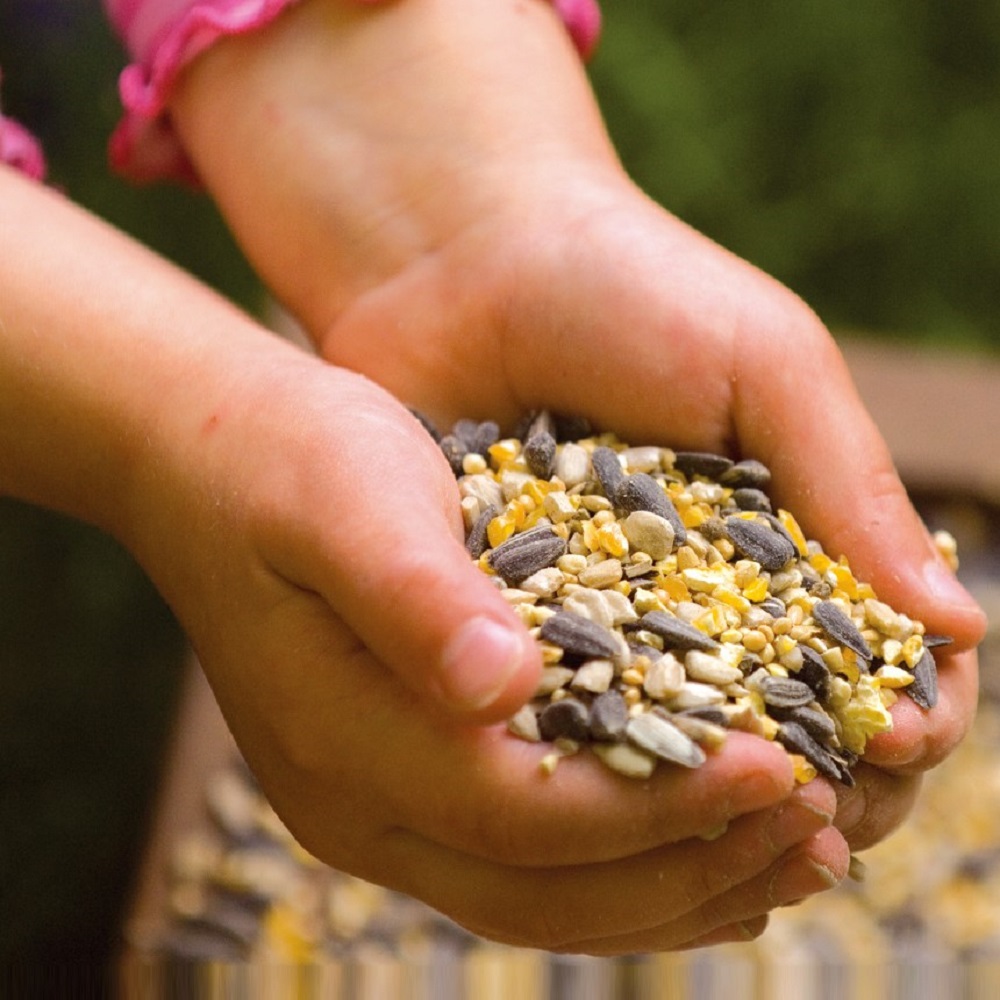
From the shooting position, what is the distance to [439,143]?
102 centimetres

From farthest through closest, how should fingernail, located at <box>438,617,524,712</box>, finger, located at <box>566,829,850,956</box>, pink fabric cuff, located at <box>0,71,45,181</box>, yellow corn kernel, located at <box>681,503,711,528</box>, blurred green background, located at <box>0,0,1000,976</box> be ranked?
blurred green background, located at <box>0,0,1000,976</box>
pink fabric cuff, located at <box>0,71,45,181</box>
yellow corn kernel, located at <box>681,503,711,528</box>
finger, located at <box>566,829,850,956</box>
fingernail, located at <box>438,617,524,712</box>

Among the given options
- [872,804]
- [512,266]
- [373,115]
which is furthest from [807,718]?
[373,115]

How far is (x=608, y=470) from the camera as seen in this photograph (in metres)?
0.81

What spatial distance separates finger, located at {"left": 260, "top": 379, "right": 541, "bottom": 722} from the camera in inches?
23.0

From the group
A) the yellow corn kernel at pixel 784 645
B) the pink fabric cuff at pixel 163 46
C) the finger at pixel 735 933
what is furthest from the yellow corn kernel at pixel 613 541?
the pink fabric cuff at pixel 163 46

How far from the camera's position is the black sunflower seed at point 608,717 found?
2.08 feet

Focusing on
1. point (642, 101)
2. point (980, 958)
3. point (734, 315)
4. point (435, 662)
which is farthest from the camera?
point (642, 101)

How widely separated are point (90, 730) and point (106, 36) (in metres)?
1.03

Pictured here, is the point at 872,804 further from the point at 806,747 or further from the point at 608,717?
the point at 608,717

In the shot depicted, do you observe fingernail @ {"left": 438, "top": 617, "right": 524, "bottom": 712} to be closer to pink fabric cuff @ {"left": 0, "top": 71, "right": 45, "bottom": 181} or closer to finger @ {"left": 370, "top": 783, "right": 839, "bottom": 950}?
finger @ {"left": 370, "top": 783, "right": 839, "bottom": 950}

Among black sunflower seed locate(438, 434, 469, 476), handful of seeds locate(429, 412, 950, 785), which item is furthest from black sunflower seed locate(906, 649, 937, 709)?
black sunflower seed locate(438, 434, 469, 476)

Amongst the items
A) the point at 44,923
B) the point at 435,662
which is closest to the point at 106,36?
the point at 44,923

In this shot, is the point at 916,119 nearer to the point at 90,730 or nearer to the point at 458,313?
the point at 458,313

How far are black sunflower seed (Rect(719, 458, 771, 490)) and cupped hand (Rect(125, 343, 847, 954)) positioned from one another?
8.4 inches
